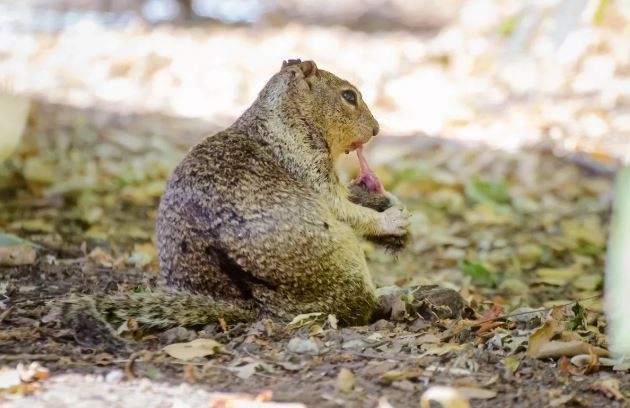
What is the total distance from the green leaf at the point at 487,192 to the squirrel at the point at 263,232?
350 centimetres

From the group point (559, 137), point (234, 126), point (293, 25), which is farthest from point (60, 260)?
point (293, 25)

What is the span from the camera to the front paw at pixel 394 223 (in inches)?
189

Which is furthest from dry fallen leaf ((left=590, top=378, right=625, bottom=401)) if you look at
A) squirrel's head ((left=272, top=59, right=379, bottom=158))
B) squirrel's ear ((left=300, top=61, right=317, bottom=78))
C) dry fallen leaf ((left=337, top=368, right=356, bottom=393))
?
squirrel's ear ((left=300, top=61, right=317, bottom=78))

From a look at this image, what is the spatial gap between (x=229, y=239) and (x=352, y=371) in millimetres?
876

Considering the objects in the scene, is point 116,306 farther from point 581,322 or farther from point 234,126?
point 581,322

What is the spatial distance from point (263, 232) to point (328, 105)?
0.96 metres

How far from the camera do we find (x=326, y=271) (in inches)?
171

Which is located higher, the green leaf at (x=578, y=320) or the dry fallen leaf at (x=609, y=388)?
the green leaf at (x=578, y=320)

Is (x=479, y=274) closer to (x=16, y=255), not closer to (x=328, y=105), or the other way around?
(x=328, y=105)

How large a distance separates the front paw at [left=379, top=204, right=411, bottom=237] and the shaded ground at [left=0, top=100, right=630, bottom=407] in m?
0.49

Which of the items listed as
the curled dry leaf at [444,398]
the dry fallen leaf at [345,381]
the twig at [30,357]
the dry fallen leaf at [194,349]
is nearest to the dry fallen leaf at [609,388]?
the curled dry leaf at [444,398]

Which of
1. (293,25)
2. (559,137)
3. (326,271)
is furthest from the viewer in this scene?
(293,25)

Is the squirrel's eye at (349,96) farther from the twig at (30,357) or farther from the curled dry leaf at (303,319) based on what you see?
the twig at (30,357)

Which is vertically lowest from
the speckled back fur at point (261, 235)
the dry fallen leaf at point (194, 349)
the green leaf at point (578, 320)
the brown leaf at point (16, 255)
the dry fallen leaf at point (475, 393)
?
the dry fallen leaf at point (475, 393)
